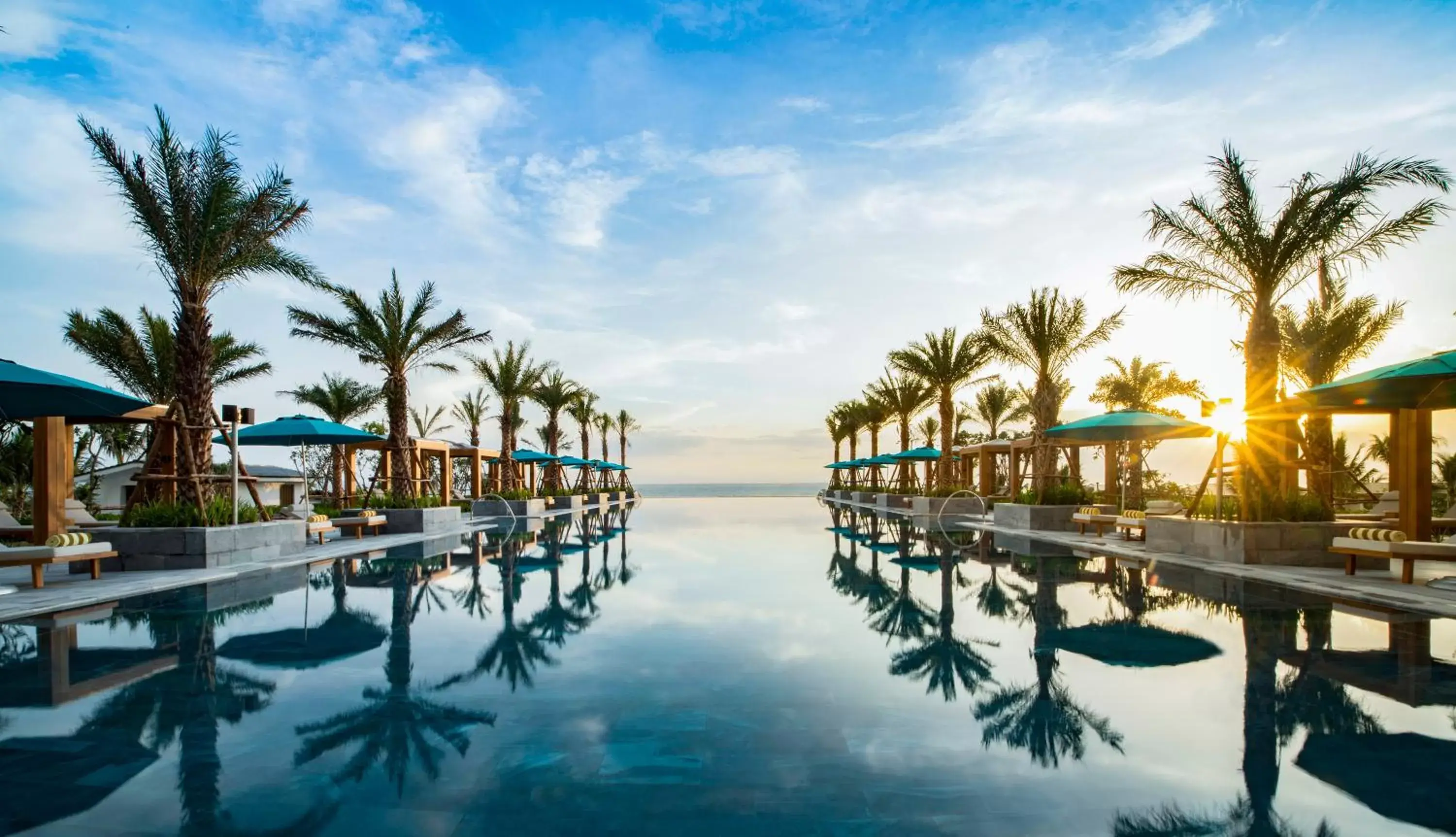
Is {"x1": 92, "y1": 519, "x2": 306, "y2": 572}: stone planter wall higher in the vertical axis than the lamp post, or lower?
lower

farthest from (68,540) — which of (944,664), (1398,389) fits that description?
(1398,389)

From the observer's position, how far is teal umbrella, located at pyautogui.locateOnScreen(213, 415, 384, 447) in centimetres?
1581

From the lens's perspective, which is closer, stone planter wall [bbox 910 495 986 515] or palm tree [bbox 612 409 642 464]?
stone planter wall [bbox 910 495 986 515]

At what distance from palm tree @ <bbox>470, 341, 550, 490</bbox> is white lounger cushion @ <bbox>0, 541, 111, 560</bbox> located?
19034mm

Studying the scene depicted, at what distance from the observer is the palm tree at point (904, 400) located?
33.7m

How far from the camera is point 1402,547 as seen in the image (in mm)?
9062

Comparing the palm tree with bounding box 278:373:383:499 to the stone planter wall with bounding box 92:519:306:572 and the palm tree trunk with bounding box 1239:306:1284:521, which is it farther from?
the palm tree trunk with bounding box 1239:306:1284:521

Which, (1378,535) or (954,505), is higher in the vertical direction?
(1378,535)

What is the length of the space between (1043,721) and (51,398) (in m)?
13.8

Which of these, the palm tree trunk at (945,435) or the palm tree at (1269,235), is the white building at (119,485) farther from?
the palm tree at (1269,235)

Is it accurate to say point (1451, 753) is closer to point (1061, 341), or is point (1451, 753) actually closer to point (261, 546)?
point (261, 546)

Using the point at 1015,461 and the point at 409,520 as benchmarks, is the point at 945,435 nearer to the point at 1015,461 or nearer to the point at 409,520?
the point at 1015,461

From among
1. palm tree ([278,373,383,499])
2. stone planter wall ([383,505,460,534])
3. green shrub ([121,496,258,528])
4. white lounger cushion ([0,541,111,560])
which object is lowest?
stone planter wall ([383,505,460,534])

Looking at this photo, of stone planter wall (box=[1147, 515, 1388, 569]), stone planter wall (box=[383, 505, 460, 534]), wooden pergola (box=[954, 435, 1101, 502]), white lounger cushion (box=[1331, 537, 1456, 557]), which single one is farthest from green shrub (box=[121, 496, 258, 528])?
wooden pergola (box=[954, 435, 1101, 502])
